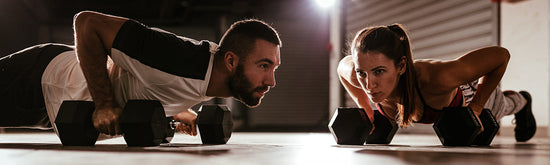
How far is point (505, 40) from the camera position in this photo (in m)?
3.53

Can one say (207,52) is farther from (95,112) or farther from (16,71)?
(16,71)

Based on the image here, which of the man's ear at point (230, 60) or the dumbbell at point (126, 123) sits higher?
the man's ear at point (230, 60)

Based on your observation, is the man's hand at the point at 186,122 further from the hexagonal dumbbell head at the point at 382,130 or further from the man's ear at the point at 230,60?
the hexagonal dumbbell head at the point at 382,130

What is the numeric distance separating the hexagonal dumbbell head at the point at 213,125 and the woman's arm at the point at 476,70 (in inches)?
36.9

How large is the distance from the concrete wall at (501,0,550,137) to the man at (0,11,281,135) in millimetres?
2419

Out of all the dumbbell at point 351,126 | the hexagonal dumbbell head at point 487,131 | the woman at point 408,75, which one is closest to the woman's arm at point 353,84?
the woman at point 408,75

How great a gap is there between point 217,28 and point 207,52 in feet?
15.8

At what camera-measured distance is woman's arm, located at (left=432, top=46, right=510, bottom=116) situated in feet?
6.17

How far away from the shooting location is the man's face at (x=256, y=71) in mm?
1755

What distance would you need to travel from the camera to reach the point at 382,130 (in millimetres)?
2061

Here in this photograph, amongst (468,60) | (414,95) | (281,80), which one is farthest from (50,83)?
(281,80)

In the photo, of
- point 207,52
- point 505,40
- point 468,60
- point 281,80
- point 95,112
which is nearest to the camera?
point 95,112

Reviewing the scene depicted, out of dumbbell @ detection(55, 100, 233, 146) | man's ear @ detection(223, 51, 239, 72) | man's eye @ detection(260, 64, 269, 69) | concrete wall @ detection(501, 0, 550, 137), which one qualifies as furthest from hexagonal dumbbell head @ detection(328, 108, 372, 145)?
concrete wall @ detection(501, 0, 550, 137)

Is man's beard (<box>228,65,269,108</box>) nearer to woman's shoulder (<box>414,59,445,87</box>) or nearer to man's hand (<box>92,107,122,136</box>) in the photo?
man's hand (<box>92,107,122,136</box>)
